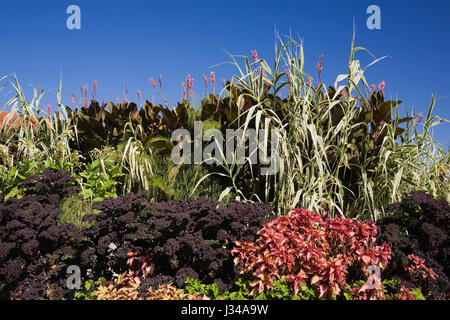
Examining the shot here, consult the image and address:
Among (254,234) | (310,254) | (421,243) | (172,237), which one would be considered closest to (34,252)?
(172,237)

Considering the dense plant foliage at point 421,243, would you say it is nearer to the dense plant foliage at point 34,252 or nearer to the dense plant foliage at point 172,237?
the dense plant foliage at point 172,237

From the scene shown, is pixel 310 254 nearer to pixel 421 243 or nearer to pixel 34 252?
pixel 421 243

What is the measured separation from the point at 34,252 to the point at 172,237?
2.88ft

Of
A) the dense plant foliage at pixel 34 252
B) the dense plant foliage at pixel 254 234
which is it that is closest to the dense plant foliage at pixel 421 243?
the dense plant foliage at pixel 254 234

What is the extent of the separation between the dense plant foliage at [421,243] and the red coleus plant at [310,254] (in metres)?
0.12

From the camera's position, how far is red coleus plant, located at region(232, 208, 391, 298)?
80.4 inches

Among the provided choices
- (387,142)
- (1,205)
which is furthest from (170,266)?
(387,142)

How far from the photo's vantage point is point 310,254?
6.88 feet

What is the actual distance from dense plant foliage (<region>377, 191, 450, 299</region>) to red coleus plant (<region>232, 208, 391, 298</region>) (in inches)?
4.8

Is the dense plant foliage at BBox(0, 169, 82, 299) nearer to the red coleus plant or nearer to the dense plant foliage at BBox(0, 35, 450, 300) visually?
the dense plant foliage at BBox(0, 35, 450, 300)

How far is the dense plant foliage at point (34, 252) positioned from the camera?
7.06 ft

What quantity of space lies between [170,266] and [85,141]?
281cm
